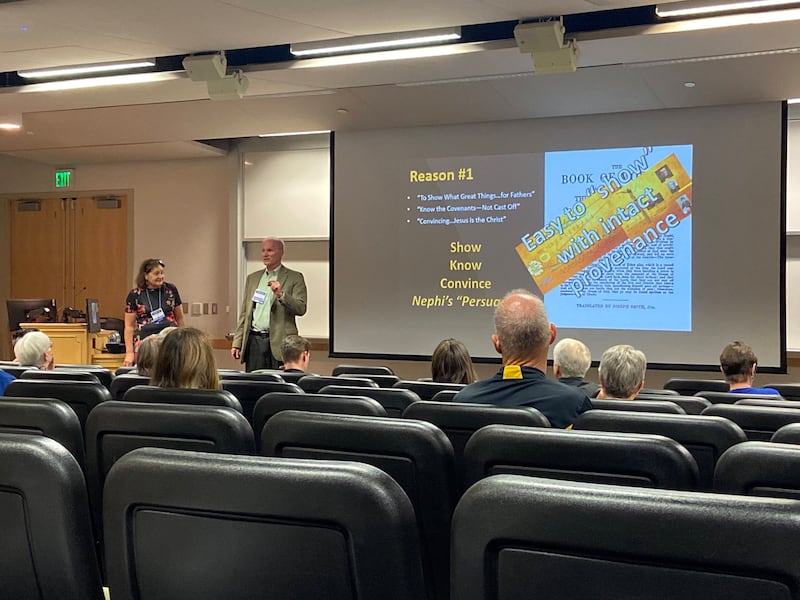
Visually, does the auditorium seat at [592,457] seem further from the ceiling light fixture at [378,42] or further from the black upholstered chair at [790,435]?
the ceiling light fixture at [378,42]

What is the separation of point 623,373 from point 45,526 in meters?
2.71

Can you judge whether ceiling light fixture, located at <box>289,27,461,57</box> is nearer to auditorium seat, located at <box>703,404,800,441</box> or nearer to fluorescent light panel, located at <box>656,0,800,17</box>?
fluorescent light panel, located at <box>656,0,800,17</box>

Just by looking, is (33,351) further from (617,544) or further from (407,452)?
(617,544)

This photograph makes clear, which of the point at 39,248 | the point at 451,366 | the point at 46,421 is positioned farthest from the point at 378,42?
the point at 39,248

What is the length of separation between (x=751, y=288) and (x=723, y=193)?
0.83 m

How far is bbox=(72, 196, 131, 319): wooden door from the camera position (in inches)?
414

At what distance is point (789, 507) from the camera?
0.76 metres

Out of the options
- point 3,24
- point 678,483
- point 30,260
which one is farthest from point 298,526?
point 30,260

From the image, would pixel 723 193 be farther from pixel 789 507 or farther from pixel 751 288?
pixel 789 507

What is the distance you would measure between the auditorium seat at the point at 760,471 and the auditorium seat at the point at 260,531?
2.19 ft

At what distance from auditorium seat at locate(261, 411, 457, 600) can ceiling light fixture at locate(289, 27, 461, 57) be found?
428 centimetres

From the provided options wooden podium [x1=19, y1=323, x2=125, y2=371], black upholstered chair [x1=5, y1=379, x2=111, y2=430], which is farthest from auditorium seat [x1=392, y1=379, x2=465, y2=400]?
wooden podium [x1=19, y1=323, x2=125, y2=371]

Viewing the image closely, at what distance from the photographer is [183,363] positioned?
9.55ft

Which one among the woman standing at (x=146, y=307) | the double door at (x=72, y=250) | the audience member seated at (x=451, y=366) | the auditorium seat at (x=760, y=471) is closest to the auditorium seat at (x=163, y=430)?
the auditorium seat at (x=760, y=471)
